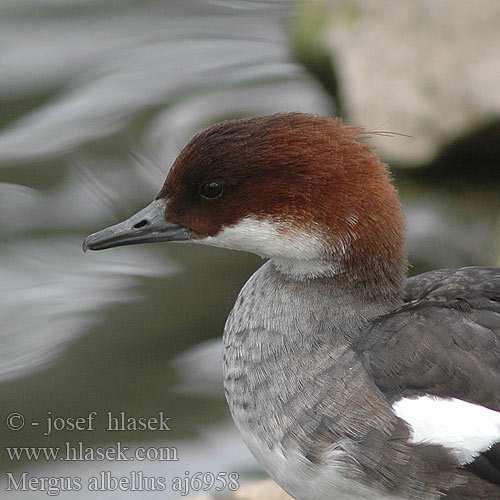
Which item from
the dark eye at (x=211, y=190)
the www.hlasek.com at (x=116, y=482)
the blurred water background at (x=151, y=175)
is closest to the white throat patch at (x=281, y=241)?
the dark eye at (x=211, y=190)

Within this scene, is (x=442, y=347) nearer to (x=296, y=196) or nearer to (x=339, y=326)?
(x=339, y=326)

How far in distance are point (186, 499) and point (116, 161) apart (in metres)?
3.04

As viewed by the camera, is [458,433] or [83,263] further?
[83,263]

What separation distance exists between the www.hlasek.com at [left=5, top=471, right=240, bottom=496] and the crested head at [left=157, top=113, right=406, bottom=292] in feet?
5.40

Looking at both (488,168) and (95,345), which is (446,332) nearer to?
(95,345)

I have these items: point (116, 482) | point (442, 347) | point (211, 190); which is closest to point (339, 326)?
point (442, 347)

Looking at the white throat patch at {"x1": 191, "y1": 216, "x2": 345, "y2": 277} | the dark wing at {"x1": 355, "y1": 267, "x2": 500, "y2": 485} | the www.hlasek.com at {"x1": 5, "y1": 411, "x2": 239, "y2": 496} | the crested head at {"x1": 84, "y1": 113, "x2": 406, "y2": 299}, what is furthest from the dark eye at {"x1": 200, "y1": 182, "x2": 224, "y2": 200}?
the www.hlasek.com at {"x1": 5, "y1": 411, "x2": 239, "y2": 496}

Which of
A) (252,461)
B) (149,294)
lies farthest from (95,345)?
(252,461)

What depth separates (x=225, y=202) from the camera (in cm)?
372

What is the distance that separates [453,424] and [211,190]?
1.19m

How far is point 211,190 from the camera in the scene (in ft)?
12.2

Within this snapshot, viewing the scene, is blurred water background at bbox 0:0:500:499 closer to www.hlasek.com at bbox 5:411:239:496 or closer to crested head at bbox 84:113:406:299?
www.hlasek.com at bbox 5:411:239:496

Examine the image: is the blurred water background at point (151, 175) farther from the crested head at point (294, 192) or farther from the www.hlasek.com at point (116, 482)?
the crested head at point (294, 192)

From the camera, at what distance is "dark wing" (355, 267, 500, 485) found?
3590mm
